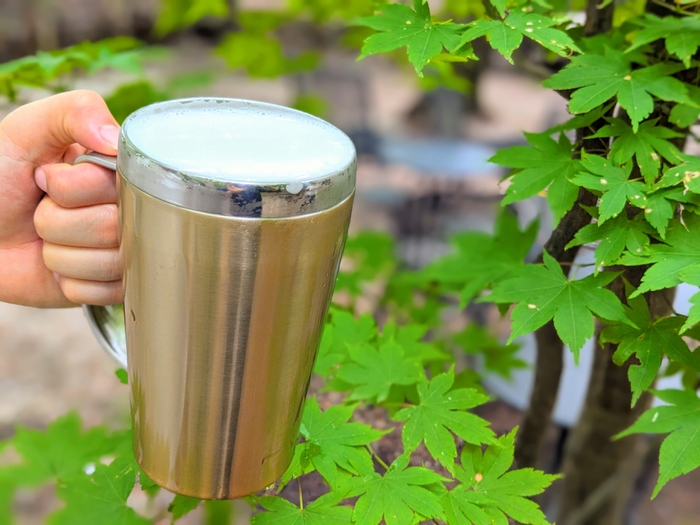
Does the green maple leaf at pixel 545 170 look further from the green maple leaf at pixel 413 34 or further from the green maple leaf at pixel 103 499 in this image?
the green maple leaf at pixel 103 499

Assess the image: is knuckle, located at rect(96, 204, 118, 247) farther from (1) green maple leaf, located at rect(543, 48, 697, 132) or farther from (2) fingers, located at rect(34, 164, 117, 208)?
(1) green maple leaf, located at rect(543, 48, 697, 132)

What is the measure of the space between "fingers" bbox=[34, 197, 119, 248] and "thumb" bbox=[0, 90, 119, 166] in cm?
5

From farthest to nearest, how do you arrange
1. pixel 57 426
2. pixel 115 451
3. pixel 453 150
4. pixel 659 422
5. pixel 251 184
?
pixel 453 150 → pixel 57 426 → pixel 115 451 → pixel 659 422 → pixel 251 184

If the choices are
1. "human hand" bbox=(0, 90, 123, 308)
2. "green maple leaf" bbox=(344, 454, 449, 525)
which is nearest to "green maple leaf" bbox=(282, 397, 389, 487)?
"green maple leaf" bbox=(344, 454, 449, 525)

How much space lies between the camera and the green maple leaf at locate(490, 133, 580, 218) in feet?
1.90

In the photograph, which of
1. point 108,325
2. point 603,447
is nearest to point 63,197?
point 108,325

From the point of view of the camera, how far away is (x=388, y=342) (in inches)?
26.9

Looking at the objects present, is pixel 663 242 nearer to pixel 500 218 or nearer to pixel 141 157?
pixel 500 218

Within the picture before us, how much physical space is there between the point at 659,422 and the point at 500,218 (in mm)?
370

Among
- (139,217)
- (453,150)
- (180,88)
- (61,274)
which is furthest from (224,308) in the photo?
(453,150)

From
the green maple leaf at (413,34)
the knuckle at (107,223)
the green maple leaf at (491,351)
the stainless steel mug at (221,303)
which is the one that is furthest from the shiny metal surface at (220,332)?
the green maple leaf at (491,351)

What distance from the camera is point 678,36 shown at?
1.83ft

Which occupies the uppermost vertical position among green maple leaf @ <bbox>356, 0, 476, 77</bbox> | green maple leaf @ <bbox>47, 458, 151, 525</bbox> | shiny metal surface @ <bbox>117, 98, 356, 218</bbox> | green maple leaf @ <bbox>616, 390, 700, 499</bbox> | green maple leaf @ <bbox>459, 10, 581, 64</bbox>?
green maple leaf @ <bbox>459, 10, 581, 64</bbox>

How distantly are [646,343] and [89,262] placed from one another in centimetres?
49
